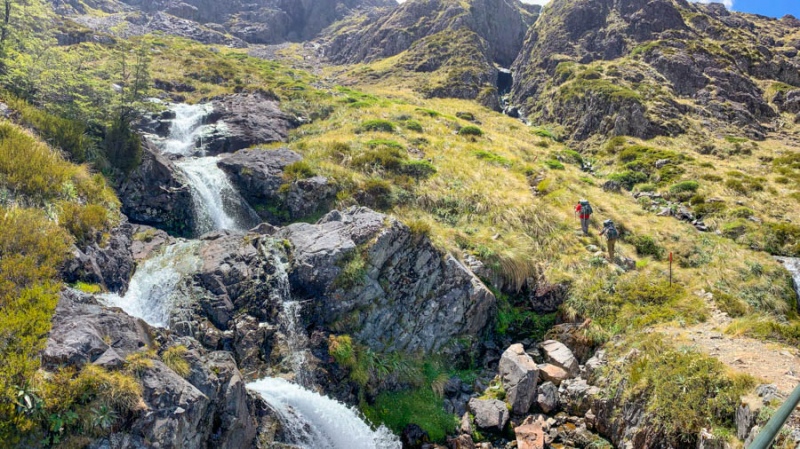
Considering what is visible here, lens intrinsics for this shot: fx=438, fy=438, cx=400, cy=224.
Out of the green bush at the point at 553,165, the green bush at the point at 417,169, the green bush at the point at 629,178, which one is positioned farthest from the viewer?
the green bush at the point at 629,178

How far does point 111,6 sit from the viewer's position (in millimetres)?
88562

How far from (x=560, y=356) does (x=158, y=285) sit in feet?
41.3

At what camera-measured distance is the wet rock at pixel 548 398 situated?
12.7 metres

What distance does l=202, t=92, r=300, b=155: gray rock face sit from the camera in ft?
88.5

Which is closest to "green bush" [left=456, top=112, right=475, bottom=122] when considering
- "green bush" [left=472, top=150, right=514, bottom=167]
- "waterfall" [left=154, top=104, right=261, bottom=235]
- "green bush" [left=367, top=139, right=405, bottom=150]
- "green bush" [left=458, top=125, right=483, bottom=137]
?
"green bush" [left=458, top=125, right=483, bottom=137]

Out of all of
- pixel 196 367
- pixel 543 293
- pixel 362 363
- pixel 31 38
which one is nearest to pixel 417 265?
pixel 362 363

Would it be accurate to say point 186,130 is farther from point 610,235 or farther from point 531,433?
point 531,433

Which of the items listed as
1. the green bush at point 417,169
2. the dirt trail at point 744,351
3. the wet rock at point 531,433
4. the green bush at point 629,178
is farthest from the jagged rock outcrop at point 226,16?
the dirt trail at point 744,351

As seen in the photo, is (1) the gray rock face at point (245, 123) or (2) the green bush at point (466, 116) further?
(2) the green bush at point (466, 116)

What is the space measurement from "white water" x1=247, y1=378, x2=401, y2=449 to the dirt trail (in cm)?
881

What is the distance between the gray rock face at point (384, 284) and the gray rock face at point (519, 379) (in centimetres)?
195

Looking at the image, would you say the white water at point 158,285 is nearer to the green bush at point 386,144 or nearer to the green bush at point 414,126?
the green bush at point 386,144

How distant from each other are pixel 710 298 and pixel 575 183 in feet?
40.0

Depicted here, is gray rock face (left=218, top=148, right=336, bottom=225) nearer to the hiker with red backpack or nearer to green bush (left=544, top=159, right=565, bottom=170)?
the hiker with red backpack
